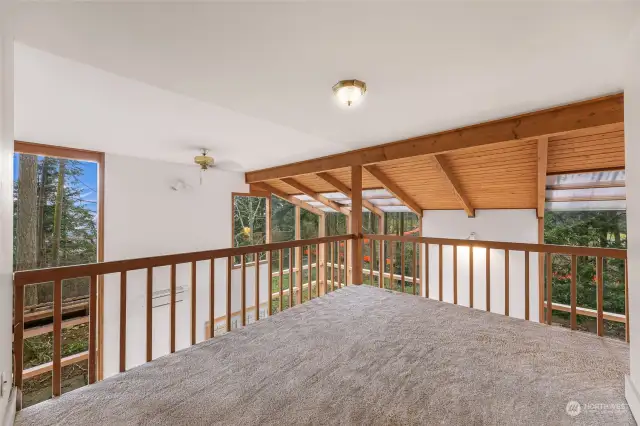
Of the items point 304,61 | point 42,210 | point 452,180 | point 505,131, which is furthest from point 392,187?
point 42,210

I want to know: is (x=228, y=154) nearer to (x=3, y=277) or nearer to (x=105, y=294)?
(x=105, y=294)

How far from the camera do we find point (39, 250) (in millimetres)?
3594

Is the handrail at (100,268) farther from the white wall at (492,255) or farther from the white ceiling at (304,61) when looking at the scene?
the white wall at (492,255)

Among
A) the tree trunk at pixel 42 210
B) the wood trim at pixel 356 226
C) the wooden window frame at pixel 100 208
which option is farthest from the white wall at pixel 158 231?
the wood trim at pixel 356 226

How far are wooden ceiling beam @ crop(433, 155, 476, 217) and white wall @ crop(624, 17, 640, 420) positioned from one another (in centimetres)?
257

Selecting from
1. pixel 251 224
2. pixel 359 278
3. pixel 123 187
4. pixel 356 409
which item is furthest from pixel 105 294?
pixel 356 409

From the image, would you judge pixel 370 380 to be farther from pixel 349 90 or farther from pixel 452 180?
pixel 452 180

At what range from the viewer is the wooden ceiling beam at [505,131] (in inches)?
90.2

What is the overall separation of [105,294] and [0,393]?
10.8ft

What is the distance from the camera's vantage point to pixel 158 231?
15.1 ft

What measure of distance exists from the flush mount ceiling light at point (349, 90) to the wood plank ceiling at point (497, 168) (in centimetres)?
171

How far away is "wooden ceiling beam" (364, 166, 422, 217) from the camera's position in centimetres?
499

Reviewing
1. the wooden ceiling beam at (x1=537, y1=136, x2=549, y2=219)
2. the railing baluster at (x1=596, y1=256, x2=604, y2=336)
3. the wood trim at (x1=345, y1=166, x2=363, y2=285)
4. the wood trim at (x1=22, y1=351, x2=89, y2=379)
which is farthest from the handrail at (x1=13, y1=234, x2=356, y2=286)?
the wooden ceiling beam at (x1=537, y1=136, x2=549, y2=219)

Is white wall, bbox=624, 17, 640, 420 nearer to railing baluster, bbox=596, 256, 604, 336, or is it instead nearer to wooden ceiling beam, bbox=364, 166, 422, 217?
railing baluster, bbox=596, 256, 604, 336
